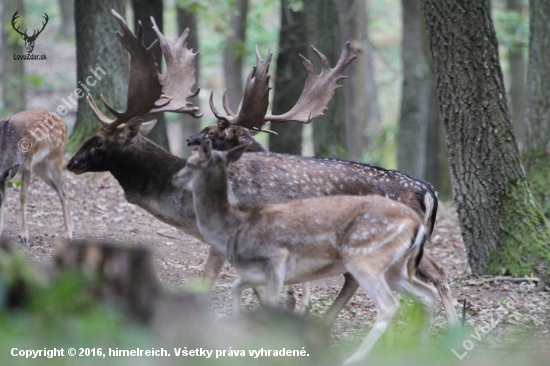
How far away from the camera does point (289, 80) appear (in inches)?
563

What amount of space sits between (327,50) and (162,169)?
7635 millimetres

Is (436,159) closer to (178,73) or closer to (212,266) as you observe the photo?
(178,73)

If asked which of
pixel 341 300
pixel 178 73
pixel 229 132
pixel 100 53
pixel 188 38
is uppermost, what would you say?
pixel 188 38

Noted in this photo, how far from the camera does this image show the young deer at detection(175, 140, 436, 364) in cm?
541

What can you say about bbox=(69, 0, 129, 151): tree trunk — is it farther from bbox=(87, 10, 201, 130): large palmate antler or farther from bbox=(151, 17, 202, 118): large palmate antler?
bbox=(87, 10, 201, 130): large palmate antler

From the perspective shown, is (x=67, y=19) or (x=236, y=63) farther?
(x=67, y=19)

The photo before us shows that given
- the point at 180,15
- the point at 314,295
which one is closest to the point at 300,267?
the point at 314,295

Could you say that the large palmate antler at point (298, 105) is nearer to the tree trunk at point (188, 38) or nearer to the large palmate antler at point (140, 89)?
the large palmate antler at point (140, 89)

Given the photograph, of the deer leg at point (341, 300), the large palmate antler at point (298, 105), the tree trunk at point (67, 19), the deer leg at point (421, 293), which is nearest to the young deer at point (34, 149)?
the large palmate antler at point (298, 105)

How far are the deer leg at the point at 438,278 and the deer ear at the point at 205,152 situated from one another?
8.29ft

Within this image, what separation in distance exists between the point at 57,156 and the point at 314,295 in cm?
434

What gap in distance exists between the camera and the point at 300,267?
566 centimetres

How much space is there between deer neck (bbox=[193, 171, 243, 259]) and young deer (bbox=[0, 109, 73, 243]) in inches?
147

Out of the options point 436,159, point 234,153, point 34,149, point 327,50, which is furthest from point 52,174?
point 436,159
